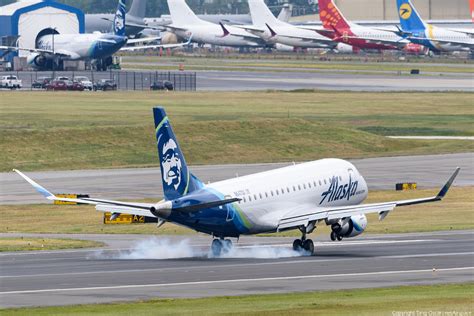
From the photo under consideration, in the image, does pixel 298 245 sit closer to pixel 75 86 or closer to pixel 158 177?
pixel 158 177

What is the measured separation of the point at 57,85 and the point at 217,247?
12337cm

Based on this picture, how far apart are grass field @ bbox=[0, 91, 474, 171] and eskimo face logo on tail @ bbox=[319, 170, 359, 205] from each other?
149 feet

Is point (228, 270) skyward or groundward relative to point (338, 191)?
groundward

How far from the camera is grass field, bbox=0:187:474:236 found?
6650 centimetres

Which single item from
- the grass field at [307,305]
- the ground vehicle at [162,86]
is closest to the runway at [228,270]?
the grass field at [307,305]

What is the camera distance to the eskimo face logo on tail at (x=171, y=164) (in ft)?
164

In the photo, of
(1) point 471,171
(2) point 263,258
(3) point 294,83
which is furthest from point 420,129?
(2) point 263,258

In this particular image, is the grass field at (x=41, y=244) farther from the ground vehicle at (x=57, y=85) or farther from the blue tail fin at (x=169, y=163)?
the ground vehicle at (x=57, y=85)

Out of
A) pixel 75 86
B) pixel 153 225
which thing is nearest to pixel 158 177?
pixel 153 225

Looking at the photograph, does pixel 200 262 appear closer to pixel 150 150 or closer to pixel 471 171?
pixel 471 171

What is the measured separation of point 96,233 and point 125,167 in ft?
A: 118

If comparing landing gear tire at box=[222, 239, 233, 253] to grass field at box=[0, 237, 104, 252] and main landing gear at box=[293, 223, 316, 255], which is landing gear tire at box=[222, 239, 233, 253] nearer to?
main landing gear at box=[293, 223, 316, 255]

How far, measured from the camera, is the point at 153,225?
69.6m

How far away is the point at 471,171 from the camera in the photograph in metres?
97.1
